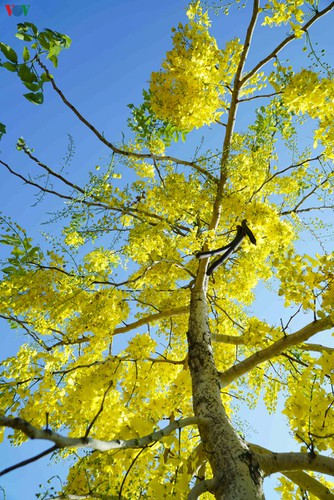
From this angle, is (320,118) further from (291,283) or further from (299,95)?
(291,283)

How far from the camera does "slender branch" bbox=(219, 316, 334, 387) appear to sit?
8.09 ft

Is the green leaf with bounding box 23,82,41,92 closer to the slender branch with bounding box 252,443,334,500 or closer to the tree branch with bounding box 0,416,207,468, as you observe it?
the tree branch with bounding box 0,416,207,468

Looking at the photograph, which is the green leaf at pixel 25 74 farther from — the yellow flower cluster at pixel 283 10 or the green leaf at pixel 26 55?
the yellow flower cluster at pixel 283 10

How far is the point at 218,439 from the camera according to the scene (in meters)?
1.99

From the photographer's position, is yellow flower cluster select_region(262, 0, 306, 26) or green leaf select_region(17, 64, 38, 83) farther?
yellow flower cluster select_region(262, 0, 306, 26)

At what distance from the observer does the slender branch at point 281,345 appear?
8.09 ft

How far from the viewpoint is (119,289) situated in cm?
416

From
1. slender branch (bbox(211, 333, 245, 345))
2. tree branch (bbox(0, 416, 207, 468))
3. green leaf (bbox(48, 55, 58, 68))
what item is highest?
slender branch (bbox(211, 333, 245, 345))

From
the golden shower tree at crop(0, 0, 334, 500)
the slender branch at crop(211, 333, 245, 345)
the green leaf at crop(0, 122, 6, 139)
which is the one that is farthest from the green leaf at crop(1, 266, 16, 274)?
the green leaf at crop(0, 122, 6, 139)

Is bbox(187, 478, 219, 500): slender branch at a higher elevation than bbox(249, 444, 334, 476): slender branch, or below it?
below

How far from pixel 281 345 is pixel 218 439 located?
0.93 meters

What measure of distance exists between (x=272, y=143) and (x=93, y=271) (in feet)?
9.73

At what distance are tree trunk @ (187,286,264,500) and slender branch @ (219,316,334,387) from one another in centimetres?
25

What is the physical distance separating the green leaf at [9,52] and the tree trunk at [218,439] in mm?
2082
